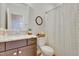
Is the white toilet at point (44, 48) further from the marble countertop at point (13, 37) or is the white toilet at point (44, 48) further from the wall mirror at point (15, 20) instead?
the wall mirror at point (15, 20)

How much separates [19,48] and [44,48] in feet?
1.09

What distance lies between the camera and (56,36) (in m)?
1.56

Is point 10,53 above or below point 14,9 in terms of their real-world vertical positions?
below

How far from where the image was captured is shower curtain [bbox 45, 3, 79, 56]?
1.52m

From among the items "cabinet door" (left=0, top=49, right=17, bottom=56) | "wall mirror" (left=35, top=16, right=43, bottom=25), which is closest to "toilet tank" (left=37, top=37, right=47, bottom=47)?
"wall mirror" (left=35, top=16, right=43, bottom=25)

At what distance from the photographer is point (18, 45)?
4.65 feet

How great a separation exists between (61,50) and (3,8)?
928mm

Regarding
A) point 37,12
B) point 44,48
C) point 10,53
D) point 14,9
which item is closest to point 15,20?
point 14,9

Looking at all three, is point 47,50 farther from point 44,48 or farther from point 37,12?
point 37,12

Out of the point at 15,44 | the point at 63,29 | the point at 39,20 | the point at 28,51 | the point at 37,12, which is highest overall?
the point at 37,12

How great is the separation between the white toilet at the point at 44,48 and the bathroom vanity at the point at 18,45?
2.5 inches

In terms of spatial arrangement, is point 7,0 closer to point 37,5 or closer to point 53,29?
point 37,5

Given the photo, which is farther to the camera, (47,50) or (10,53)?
(47,50)

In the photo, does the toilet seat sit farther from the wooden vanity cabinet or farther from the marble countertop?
the marble countertop
